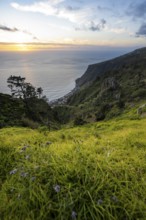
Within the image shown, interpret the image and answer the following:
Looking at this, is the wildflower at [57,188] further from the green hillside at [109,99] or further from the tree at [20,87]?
the tree at [20,87]

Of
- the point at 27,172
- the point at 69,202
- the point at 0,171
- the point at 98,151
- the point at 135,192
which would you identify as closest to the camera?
the point at 69,202

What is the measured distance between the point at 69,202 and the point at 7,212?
0.83 m

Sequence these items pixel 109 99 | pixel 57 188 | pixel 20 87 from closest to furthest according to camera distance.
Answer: pixel 57 188, pixel 20 87, pixel 109 99

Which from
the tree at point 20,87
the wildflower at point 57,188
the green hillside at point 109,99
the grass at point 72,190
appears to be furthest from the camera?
the green hillside at point 109,99

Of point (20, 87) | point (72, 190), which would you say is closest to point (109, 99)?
point (20, 87)

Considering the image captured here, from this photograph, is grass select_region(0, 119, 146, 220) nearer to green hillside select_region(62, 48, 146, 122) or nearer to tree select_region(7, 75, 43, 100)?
green hillside select_region(62, 48, 146, 122)

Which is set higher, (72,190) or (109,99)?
(72,190)

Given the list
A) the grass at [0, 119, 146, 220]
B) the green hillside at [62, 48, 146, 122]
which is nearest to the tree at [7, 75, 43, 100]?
the green hillside at [62, 48, 146, 122]

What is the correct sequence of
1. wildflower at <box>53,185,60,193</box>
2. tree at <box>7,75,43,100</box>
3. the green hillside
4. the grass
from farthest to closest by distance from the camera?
the green hillside < tree at <box>7,75,43,100</box> < wildflower at <box>53,185,60,193</box> < the grass

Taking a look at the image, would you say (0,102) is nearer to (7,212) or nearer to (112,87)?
(7,212)

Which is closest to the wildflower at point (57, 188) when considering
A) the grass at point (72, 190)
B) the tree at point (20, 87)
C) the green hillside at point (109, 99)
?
the grass at point (72, 190)

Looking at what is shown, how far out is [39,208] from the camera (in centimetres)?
225

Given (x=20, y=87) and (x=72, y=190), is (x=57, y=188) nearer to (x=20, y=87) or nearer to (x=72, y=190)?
(x=72, y=190)

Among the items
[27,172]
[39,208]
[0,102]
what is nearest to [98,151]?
[27,172]
